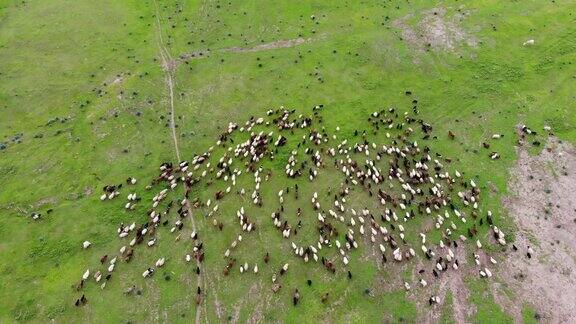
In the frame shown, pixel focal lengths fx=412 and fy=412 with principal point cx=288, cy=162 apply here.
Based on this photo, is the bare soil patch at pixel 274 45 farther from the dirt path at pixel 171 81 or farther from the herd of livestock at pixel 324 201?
the herd of livestock at pixel 324 201

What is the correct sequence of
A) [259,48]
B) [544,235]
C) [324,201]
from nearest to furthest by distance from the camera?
[544,235] < [324,201] < [259,48]

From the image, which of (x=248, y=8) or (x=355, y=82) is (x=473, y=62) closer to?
(x=355, y=82)

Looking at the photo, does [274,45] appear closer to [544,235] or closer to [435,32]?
[435,32]

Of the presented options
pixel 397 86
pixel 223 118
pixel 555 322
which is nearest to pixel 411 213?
pixel 555 322

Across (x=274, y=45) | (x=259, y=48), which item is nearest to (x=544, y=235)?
(x=274, y=45)

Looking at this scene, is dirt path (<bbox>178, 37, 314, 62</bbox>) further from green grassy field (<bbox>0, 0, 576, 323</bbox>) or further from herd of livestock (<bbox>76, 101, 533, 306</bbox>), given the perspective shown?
herd of livestock (<bbox>76, 101, 533, 306</bbox>)

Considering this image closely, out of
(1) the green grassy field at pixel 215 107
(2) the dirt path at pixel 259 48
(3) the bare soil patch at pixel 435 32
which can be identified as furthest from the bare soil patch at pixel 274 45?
(3) the bare soil patch at pixel 435 32
